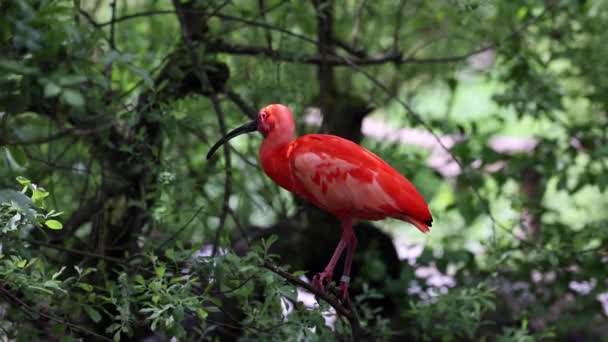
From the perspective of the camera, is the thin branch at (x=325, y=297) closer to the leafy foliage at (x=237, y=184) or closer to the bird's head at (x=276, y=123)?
the leafy foliage at (x=237, y=184)

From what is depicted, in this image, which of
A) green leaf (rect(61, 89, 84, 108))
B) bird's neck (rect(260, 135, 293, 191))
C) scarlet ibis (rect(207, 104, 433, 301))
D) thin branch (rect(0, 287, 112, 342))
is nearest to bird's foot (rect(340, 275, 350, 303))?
scarlet ibis (rect(207, 104, 433, 301))

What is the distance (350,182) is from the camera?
2.75 meters

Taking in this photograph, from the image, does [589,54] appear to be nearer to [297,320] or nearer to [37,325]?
[297,320]

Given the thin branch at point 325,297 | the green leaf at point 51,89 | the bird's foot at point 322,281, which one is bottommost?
the green leaf at point 51,89

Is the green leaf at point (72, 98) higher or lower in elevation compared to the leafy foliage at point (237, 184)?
lower

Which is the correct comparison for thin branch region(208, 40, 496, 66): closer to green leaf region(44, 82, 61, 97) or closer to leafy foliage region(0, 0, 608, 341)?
leafy foliage region(0, 0, 608, 341)

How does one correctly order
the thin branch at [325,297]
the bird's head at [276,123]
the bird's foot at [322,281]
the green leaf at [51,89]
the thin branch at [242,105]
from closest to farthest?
the green leaf at [51,89] → the thin branch at [325,297] → the bird's head at [276,123] → the bird's foot at [322,281] → the thin branch at [242,105]

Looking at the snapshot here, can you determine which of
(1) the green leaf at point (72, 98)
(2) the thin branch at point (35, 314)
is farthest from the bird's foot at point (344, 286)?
(1) the green leaf at point (72, 98)

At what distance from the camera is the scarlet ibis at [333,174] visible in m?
2.73

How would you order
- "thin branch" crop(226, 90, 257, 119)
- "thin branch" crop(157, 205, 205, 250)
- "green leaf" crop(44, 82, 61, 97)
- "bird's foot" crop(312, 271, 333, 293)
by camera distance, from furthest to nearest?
"thin branch" crop(226, 90, 257, 119) → "thin branch" crop(157, 205, 205, 250) → "bird's foot" crop(312, 271, 333, 293) → "green leaf" crop(44, 82, 61, 97)

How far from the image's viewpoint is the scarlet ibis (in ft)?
8.97

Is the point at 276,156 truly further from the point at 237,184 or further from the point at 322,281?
the point at 237,184

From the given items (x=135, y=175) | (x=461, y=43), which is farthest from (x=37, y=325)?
(x=461, y=43)

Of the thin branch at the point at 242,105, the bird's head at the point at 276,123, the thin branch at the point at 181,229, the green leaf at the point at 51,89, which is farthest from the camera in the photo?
the thin branch at the point at 242,105
